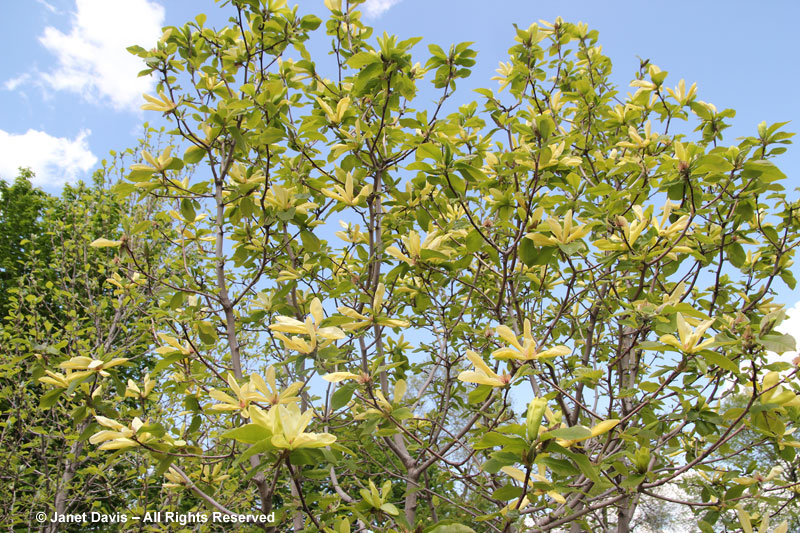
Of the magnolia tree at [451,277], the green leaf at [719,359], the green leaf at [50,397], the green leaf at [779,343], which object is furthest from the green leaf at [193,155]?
the green leaf at [779,343]

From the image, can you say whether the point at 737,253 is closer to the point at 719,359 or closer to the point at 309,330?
the point at 719,359

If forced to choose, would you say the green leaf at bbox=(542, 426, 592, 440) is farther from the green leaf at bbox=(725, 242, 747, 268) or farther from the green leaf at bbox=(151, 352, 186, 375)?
the green leaf at bbox=(725, 242, 747, 268)

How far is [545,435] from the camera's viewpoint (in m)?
1.07

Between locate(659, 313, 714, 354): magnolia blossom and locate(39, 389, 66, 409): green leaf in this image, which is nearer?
locate(659, 313, 714, 354): magnolia blossom

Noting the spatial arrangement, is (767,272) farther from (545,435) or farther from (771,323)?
(545,435)

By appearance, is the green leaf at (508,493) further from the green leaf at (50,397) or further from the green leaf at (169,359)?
the green leaf at (50,397)

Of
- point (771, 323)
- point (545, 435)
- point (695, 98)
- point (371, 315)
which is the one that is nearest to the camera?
point (545, 435)

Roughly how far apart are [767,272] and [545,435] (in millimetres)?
2252

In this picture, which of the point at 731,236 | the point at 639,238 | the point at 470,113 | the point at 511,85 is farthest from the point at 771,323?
the point at 511,85

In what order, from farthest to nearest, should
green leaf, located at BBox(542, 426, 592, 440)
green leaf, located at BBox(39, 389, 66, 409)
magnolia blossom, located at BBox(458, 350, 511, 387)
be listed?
1. green leaf, located at BBox(39, 389, 66, 409)
2. magnolia blossom, located at BBox(458, 350, 511, 387)
3. green leaf, located at BBox(542, 426, 592, 440)

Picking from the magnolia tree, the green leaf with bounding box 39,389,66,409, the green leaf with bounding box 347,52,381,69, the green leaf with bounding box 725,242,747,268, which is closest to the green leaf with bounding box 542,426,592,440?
the magnolia tree

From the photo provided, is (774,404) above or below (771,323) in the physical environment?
below

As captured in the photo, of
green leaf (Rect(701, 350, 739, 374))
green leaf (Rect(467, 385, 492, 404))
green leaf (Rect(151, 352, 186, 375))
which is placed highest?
green leaf (Rect(151, 352, 186, 375))

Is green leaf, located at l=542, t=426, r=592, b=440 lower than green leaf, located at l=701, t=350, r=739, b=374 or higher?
lower
